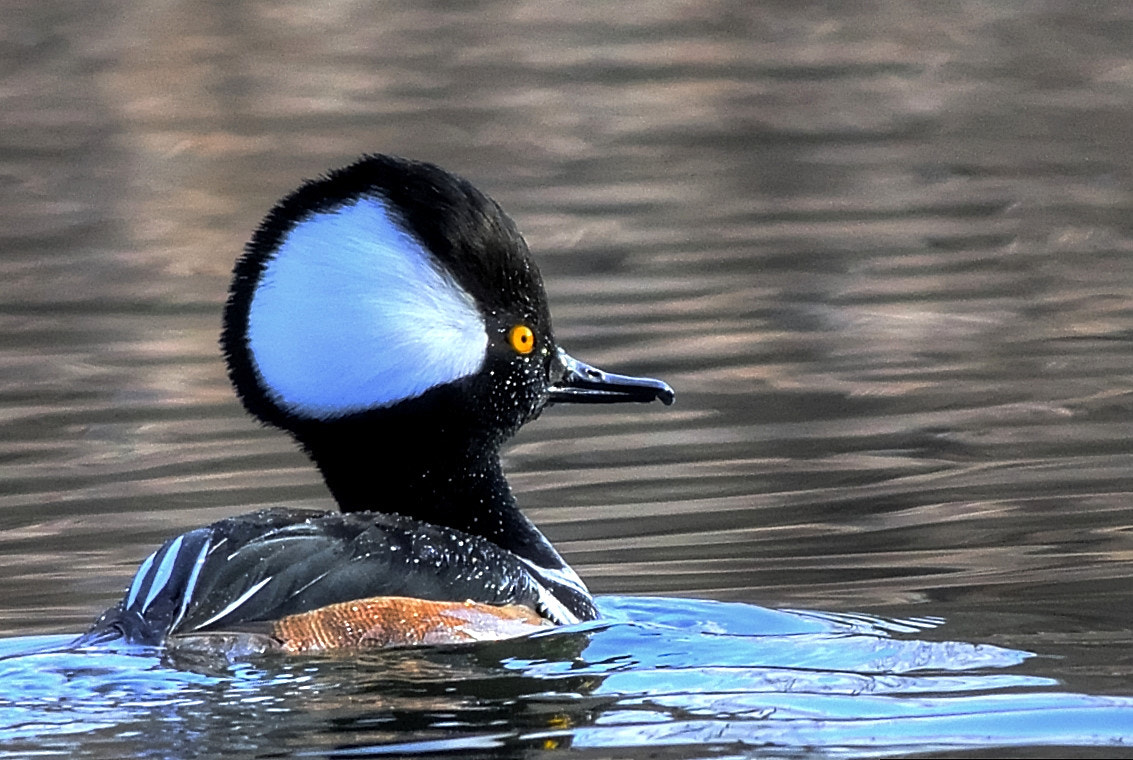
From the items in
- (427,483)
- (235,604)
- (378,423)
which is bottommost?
(235,604)

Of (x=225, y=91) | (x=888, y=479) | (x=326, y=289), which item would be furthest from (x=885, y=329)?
(x=225, y=91)

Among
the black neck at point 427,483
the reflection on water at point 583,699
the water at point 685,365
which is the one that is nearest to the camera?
the reflection on water at point 583,699

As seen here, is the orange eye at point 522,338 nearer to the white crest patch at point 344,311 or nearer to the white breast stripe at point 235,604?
the white crest patch at point 344,311

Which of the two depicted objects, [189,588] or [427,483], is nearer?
[189,588]

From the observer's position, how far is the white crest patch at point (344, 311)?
23.1 ft

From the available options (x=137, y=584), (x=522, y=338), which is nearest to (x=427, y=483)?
(x=522, y=338)

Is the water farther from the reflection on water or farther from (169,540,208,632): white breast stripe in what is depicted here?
(169,540,208,632): white breast stripe

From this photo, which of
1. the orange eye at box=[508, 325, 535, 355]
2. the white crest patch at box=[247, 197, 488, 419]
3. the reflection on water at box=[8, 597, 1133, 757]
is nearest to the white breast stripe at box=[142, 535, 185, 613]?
the reflection on water at box=[8, 597, 1133, 757]

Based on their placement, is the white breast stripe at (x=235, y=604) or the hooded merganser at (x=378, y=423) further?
the hooded merganser at (x=378, y=423)

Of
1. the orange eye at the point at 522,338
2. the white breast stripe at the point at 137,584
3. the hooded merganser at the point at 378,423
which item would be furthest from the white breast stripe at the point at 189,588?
the orange eye at the point at 522,338

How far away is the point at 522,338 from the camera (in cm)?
772

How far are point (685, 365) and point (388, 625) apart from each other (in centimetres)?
490

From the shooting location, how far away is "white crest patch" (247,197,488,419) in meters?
7.03

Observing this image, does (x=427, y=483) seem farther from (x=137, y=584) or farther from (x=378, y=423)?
(x=137, y=584)
